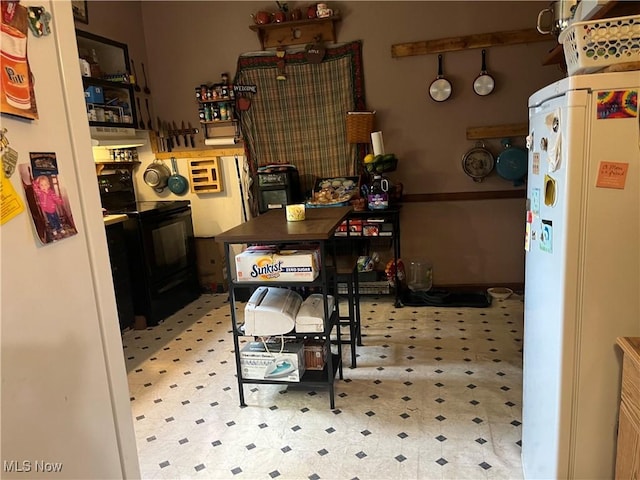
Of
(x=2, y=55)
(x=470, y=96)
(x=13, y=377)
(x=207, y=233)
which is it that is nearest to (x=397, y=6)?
(x=470, y=96)

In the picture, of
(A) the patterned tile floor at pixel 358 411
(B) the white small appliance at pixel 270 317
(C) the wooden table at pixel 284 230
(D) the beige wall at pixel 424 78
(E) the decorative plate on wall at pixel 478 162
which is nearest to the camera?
(A) the patterned tile floor at pixel 358 411

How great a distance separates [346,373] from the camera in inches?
120

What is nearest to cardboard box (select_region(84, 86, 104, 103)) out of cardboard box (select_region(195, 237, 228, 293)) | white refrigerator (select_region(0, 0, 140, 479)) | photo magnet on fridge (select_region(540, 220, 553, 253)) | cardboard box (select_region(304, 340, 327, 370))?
cardboard box (select_region(195, 237, 228, 293))

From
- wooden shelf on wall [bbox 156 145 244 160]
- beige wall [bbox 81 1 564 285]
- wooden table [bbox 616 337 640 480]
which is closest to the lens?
wooden table [bbox 616 337 640 480]

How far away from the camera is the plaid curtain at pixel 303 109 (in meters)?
4.41

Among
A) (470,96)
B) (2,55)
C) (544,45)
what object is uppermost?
(544,45)

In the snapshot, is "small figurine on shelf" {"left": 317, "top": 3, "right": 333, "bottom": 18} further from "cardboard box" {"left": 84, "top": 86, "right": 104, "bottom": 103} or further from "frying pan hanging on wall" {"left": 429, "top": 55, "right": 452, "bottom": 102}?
"cardboard box" {"left": 84, "top": 86, "right": 104, "bottom": 103}

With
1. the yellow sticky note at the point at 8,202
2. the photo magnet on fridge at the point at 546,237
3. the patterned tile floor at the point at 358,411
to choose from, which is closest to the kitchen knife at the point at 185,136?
the patterned tile floor at the point at 358,411

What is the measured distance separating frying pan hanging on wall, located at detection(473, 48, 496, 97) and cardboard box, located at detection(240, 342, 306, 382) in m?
2.91

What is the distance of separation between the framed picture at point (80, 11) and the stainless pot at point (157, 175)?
147 centimetres

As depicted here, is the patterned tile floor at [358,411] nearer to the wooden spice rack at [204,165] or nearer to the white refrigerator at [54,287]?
the white refrigerator at [54,287]

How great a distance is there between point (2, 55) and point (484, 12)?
419cm

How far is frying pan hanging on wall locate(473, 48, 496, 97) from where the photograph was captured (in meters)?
4.13

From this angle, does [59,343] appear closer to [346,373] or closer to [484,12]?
[346,373]
